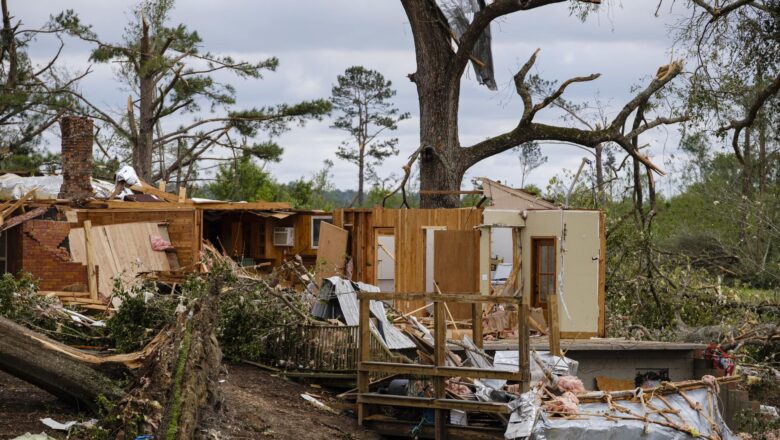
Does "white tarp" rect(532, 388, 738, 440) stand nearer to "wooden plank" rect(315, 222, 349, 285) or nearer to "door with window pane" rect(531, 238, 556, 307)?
"door with window pane" rect(531, 238, 556, 307)

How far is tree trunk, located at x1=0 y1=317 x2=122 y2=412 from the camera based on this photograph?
10.7 meters

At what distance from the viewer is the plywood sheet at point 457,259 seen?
18.3 metres

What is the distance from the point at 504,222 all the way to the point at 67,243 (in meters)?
7.86

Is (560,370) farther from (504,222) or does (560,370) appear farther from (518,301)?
(504,222)

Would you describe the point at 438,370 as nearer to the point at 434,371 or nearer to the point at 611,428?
the point at 434,371

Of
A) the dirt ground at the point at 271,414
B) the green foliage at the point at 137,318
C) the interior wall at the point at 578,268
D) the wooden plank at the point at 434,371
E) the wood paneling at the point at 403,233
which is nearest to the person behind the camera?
the dirt ground at the point at 271,414

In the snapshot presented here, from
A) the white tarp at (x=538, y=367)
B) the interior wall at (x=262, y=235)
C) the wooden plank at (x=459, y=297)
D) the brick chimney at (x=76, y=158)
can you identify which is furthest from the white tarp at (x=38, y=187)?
the white tarp at (x=538, y=367)

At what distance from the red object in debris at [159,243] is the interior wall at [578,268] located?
7470 mm

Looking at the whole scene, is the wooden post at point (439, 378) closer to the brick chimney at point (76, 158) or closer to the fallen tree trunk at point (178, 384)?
the fallen tree trunk at point (178, 384)

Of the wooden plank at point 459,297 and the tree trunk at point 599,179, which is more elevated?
the tree trunk at point 599,179

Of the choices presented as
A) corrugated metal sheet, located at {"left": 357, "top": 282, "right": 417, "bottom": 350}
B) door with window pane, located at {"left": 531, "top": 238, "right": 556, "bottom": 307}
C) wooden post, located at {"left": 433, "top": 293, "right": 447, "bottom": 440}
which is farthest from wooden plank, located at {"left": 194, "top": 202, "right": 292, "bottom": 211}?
wooden post, located at {"left": 433, "top": 293, "right": 447, "bottom": 440}

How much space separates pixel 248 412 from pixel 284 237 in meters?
13.4

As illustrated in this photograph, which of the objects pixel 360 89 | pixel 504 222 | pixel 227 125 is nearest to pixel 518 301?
pixel 504 222

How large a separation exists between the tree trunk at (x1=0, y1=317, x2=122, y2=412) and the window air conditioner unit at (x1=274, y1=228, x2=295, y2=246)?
1444cm
